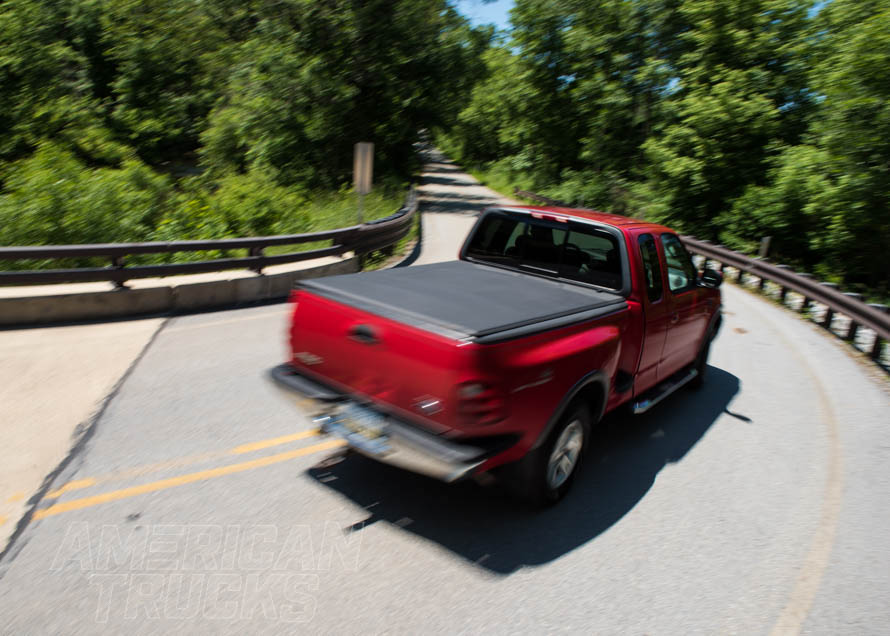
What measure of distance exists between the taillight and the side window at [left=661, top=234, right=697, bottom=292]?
9.45 feet

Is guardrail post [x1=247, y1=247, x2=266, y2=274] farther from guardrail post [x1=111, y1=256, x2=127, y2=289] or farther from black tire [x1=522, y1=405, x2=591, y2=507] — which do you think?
black tire [x1=522, y1=405, x2=591, y2=507]

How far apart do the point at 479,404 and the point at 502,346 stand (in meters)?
0.35

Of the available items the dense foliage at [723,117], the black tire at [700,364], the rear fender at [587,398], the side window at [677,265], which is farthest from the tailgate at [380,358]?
the dense foliage at [723,117]

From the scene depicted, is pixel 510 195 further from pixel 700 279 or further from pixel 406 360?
pixel 406 360

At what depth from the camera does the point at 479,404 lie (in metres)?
3.47

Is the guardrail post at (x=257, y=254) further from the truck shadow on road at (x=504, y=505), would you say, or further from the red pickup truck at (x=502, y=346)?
the truck shadow on road at (x=504, y=505)

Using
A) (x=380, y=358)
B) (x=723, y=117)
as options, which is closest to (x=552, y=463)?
(x=380, y=358)

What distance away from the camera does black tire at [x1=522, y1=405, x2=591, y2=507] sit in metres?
3.97

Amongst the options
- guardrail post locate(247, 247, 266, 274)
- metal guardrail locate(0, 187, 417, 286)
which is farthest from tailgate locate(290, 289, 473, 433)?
guardrail post locate(247, 247, 266, 274)

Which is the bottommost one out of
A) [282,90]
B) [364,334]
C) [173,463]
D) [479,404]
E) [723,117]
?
[173,463]

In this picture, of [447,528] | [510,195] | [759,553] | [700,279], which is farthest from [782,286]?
[510,195]

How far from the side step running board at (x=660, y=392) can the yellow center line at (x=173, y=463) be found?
272 cm

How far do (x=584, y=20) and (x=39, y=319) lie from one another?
2989 cm

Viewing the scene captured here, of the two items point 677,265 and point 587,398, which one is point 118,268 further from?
point 677,265
